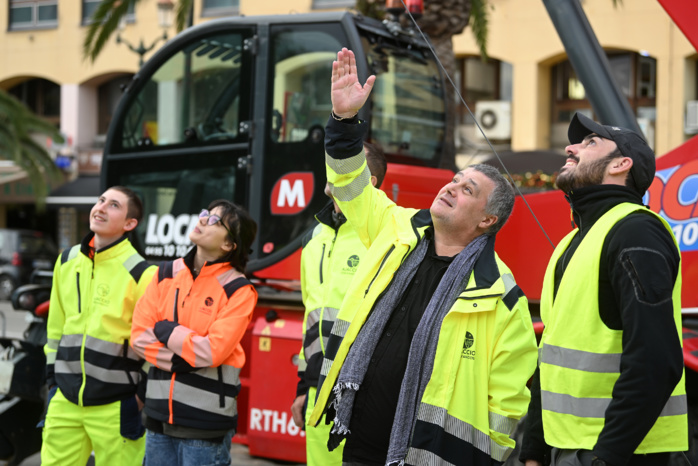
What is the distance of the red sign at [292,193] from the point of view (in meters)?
5.53

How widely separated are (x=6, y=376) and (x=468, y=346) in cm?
363

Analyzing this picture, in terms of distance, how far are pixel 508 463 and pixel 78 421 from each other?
6.88 feet

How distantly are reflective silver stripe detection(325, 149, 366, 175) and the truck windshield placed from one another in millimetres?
2685

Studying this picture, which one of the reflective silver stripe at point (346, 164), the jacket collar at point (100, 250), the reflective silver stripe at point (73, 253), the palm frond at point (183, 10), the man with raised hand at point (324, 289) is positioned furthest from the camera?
the palm frond at point (183, 10)

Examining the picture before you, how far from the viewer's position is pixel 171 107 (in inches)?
243

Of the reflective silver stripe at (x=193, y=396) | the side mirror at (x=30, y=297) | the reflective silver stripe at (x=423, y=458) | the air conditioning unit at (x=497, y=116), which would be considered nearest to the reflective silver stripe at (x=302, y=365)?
the reflective silver stripe at (x=193, y=396)

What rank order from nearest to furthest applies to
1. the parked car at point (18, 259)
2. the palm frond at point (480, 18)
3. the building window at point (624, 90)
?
the palm frond at point (480, 18) → the building window at point (624, 90) → the parked car at point (18, 259)

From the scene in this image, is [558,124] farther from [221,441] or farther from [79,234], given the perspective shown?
[221,441]

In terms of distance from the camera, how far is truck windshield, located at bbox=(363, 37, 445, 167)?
5.76 metres

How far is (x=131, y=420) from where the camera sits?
14.3ft

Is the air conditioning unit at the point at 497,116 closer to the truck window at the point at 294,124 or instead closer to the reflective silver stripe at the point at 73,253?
the truck window at the point at 294,124

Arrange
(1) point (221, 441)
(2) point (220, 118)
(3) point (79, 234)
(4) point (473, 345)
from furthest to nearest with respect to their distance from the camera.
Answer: (3) point (79, 234)
(2) point (220, 118)
(1) point (221, 441)
(4) point (473, 345)

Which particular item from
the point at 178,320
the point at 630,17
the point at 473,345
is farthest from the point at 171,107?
the point at 630,17

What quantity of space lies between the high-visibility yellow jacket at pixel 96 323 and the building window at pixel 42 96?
78.6ft
